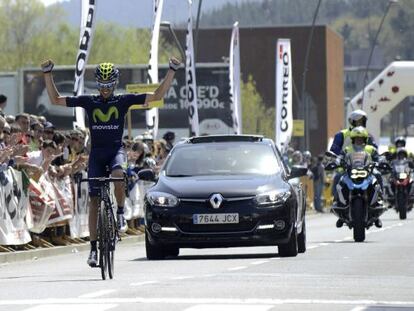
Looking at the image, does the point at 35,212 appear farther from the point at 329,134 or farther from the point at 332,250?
the point at 329,134

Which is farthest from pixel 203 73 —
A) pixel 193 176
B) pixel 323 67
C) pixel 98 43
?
pixel 323 67

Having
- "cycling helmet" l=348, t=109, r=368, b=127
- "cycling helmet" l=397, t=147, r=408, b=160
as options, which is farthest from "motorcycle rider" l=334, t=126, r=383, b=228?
"cycling helmet" l=397, t=147, r=408, b=160

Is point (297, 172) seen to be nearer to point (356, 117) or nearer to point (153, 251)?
point (153, 251)

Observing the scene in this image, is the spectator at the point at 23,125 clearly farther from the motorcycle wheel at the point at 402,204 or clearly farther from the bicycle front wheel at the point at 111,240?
the motorcycle wheel at the point at 402,204

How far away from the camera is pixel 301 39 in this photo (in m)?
131

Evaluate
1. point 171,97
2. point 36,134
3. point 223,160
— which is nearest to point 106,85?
point 223,160

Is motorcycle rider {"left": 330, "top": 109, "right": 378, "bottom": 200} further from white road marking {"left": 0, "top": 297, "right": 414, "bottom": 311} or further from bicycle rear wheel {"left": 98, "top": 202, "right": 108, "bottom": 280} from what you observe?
white road marking {"left": 0, "top": 297, "right": 414, "bottom": 311}

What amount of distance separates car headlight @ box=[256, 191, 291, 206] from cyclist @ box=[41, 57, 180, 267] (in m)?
2.96

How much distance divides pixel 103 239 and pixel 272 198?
406 cm

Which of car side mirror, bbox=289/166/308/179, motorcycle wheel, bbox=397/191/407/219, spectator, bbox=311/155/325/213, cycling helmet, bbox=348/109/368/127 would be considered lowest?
spectator, bbox=311/155/325/213

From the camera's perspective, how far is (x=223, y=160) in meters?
21.5

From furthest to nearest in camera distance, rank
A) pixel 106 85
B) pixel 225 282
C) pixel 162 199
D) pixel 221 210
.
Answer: pixel 162 199
pixel 221 210
pixel 106 85
pixel 225 282

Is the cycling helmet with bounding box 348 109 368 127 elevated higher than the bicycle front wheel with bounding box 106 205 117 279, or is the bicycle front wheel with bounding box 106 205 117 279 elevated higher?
the cycling helmet with bounding box 348 109 368 127

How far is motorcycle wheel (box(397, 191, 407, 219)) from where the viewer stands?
42812 mm
